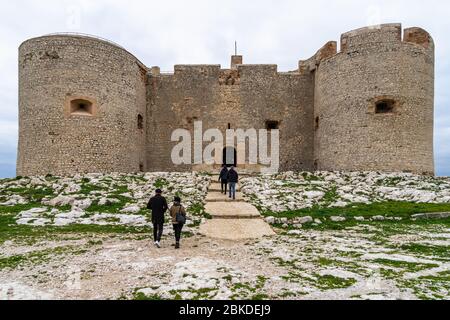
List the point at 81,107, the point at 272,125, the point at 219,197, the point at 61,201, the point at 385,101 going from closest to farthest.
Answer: the point at 61,201 < the point at 219,197 < the point at 385,101 < the point at 81,107 < the point at 272,125

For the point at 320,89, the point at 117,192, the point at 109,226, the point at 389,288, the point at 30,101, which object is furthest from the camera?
the point at 320,89

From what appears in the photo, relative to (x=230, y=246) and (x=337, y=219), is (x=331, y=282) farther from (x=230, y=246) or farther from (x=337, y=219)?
(x=337, y=219)

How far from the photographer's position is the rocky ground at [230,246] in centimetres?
447

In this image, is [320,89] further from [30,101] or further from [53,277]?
[53,277]

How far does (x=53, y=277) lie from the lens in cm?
495

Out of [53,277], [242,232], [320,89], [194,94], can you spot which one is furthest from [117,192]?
[320,89]

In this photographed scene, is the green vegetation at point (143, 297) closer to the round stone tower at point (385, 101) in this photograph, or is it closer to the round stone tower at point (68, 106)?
the round stone tower at point (68, 106)

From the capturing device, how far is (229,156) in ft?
71.8

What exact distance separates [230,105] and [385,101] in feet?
29.3

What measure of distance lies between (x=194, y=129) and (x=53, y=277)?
1661cm

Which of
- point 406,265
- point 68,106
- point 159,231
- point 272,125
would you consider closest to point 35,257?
point 159,231

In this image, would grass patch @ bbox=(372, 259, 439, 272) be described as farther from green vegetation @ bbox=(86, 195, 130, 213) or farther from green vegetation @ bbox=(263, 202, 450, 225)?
green vegetation @ bbox=(86, 195, 130, 213)

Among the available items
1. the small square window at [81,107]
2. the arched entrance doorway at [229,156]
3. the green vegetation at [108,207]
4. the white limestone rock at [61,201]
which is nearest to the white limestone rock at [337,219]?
the green vegetation at [108,207]
